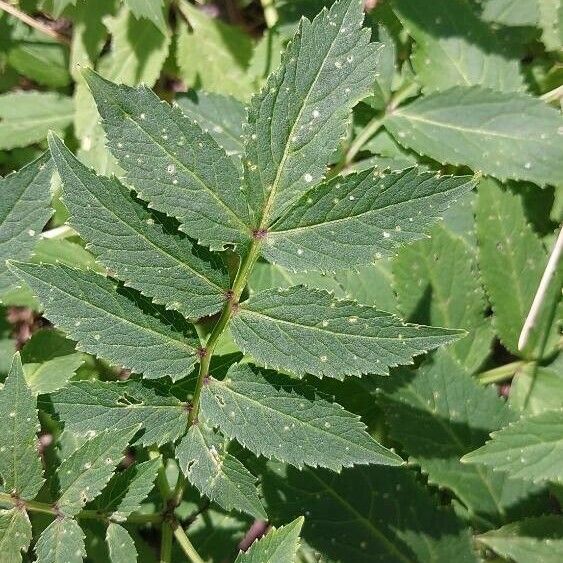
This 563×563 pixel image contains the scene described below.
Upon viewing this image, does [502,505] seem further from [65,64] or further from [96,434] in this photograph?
[65,64]

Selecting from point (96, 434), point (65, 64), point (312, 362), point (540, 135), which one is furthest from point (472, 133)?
point (65, 64)

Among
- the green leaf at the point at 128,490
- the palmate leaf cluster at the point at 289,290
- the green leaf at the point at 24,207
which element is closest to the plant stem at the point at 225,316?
the palmate leaf cluster at the point at 289,290

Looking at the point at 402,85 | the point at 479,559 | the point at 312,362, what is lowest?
the point at 479,559

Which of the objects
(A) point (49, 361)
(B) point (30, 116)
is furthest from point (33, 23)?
(A) point (49, 361)

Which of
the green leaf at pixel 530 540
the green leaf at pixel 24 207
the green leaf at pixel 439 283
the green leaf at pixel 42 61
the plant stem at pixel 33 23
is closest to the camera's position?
the green leaf at pixel 24 207

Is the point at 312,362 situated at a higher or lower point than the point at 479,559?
higher

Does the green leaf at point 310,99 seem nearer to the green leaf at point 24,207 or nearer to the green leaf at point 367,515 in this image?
the green leaf at point 24,207
